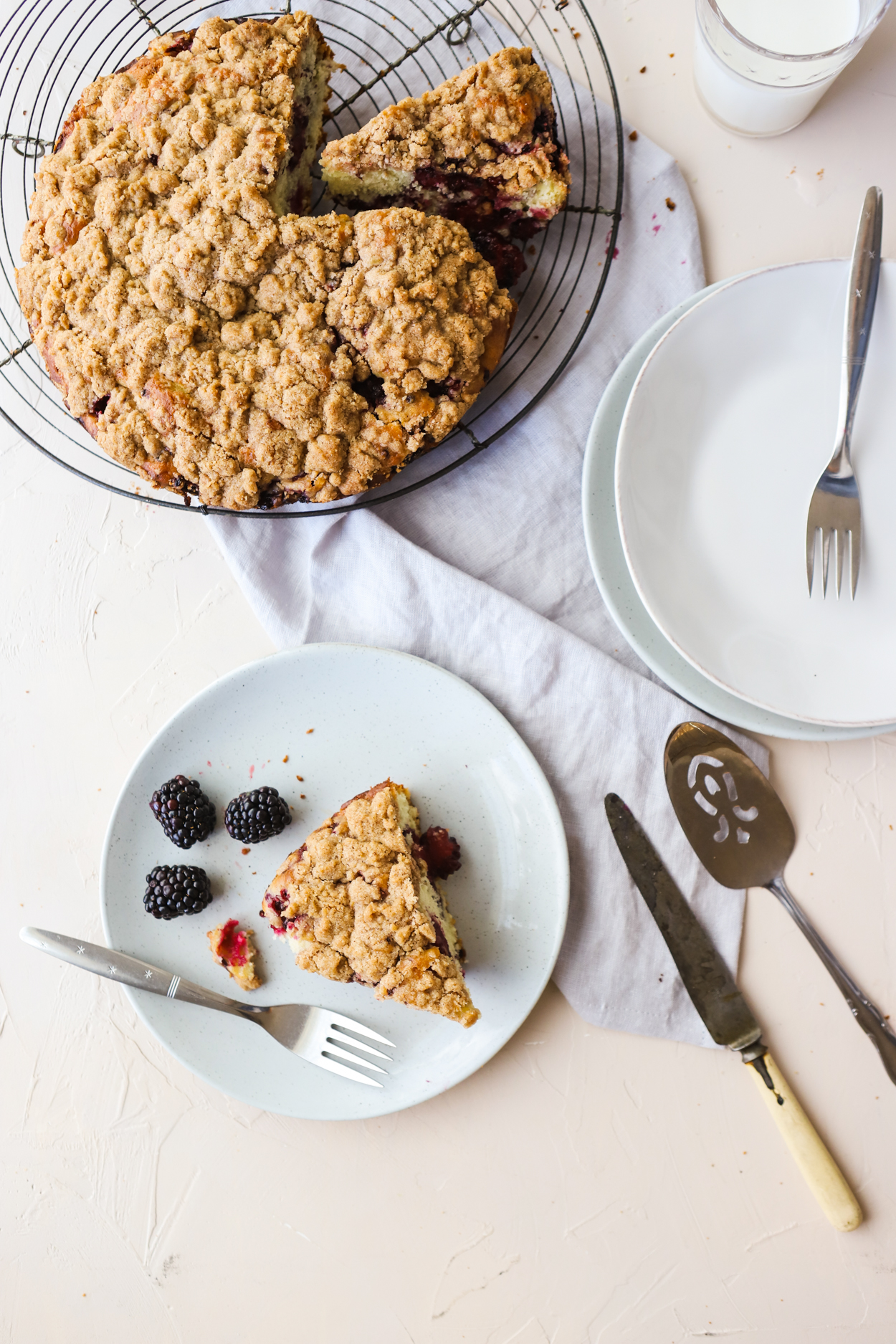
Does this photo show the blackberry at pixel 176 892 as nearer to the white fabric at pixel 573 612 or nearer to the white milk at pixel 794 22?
the white fabric at pixel 573 612

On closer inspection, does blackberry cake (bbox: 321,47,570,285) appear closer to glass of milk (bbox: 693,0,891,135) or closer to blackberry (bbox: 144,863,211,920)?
glass of milk (bbox: 693,0,891,135)

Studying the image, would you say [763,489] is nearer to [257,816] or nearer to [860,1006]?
[860,1006]

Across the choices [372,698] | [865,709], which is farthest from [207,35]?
[865,709]

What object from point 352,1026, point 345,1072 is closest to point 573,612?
point 352,1026

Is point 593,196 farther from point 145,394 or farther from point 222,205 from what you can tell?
point 145,394

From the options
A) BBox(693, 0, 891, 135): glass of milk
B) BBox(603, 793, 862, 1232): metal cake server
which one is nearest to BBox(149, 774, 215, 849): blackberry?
BBox(603, 793, 862, 1232): metal cake server
